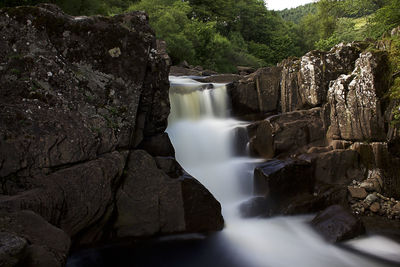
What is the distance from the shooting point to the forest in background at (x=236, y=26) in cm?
1733

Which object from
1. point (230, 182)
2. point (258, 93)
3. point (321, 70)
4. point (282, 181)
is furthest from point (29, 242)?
point (258, 93)

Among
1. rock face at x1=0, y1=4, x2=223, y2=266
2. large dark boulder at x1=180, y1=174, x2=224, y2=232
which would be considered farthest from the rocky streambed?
rock face at x1=0, y1=4, x2=223, y2=266

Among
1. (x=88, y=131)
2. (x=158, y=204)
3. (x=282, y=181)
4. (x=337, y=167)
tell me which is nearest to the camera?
→ (x=88, y=131)

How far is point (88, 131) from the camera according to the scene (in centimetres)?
530

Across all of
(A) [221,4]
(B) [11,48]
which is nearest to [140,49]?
(B) [11,48]

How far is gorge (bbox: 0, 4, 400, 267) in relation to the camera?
4629mm

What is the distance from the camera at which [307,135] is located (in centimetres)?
953

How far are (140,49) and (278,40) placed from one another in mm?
36698

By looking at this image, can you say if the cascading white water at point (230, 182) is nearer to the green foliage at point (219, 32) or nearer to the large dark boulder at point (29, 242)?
the large dark boulder at point (29, 242)

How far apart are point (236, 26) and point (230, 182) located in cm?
3462

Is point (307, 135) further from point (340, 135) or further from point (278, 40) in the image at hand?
point (278, 40)

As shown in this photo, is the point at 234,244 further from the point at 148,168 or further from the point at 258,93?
the point at 258,93

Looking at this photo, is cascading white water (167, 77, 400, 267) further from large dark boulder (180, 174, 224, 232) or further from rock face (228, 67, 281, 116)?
rock face (228, 67, 281, 116)

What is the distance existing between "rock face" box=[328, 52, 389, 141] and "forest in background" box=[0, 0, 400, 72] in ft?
20.3
